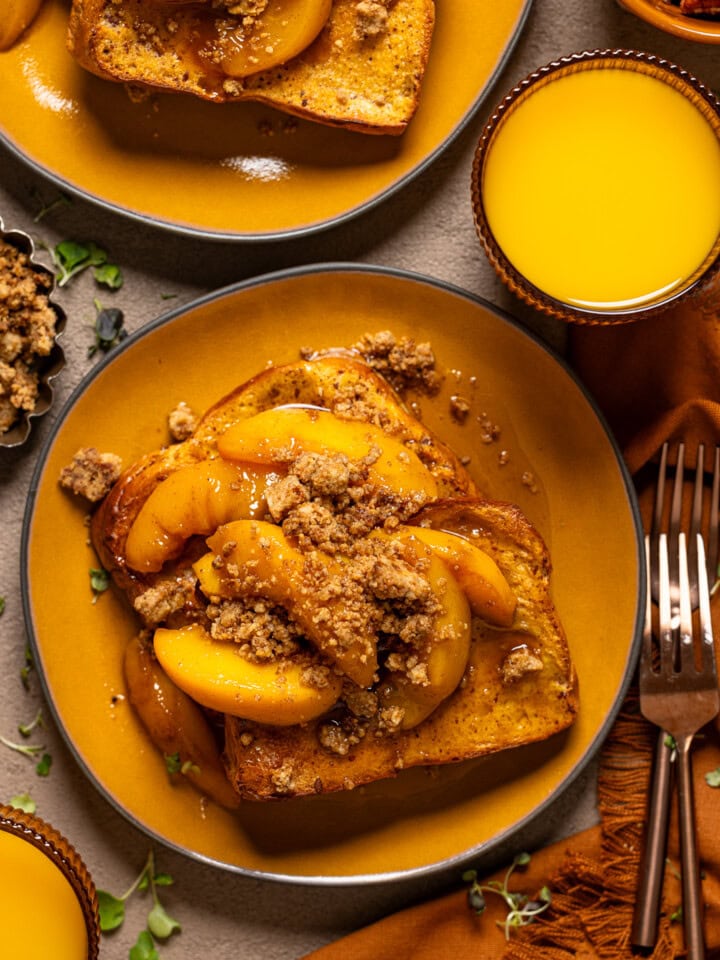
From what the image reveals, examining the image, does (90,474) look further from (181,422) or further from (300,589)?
(300,589)

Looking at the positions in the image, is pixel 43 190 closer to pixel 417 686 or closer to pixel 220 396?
pixel 220 396

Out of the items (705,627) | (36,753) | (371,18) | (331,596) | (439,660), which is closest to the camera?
(331,596)

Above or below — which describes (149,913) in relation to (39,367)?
below

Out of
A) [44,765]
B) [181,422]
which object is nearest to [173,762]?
[44,765]

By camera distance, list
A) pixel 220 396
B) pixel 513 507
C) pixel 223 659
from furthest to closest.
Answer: pixel 220 396, pixel 513 507, pixel 223 659

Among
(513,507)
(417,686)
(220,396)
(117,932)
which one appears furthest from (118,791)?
(513,507)

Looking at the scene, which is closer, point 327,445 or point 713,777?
point 327,445
